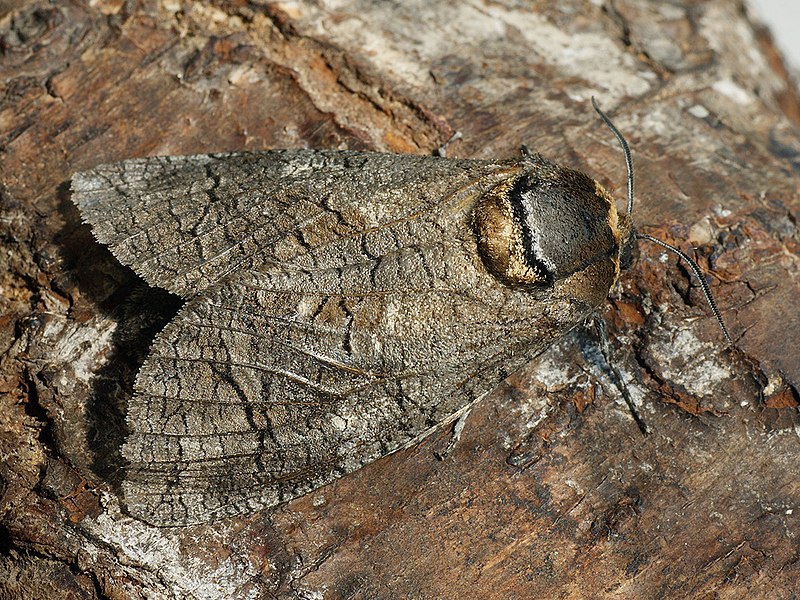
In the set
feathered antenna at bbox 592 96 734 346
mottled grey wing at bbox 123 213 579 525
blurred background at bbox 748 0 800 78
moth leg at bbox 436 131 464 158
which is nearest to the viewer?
mottled grey wing at bbox 123 213 579 525

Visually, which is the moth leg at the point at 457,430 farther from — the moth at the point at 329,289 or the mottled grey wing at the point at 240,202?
the mottled grey wing at the point at 240,202

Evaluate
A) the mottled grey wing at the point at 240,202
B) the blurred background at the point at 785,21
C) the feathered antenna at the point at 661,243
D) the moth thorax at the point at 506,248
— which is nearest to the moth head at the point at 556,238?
the moth thorax at the point at 506,248

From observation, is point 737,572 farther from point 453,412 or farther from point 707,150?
point 707,150

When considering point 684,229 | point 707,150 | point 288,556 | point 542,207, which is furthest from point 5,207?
point 707,150

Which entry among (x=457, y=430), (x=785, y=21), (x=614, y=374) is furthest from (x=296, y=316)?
(x=785, y=21)

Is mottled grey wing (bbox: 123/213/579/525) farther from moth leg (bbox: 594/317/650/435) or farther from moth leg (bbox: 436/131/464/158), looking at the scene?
moth leg (bbox: 436/131/464/158)

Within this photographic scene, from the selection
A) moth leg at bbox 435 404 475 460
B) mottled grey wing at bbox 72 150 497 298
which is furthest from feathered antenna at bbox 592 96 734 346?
moth leg at bbox 435 404 475 460
